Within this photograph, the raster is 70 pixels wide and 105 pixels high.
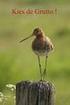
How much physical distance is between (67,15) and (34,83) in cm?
1639

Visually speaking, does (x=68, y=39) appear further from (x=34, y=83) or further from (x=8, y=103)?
(x=34, y=83)

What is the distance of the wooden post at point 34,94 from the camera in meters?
5.82

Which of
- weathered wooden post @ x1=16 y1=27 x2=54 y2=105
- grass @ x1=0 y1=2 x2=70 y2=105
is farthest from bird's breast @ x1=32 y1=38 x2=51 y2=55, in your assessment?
grass @ x1=0 y1=2 x2=70 y2=105

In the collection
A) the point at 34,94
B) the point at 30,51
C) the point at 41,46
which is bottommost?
the point at 34,94

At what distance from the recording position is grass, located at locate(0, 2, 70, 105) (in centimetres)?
1227

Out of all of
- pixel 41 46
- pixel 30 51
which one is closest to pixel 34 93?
pixel 41 46

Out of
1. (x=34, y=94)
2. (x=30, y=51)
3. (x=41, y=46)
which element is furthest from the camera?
(x=30, y=51)

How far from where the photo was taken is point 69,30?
1900 cm

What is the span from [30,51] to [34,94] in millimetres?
10077

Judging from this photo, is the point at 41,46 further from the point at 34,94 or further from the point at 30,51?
the point at 30,51

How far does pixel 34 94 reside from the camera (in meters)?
5.82

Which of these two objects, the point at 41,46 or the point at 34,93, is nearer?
the point at 34,93

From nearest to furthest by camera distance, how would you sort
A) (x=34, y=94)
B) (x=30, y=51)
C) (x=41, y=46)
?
(x=34, y=94) → (x=41, y=46) → (x=30, y=51)

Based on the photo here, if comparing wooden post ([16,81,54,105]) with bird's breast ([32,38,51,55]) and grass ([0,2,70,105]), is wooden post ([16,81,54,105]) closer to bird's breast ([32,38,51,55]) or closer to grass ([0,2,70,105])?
bird's breast ([32,38,51,55])
